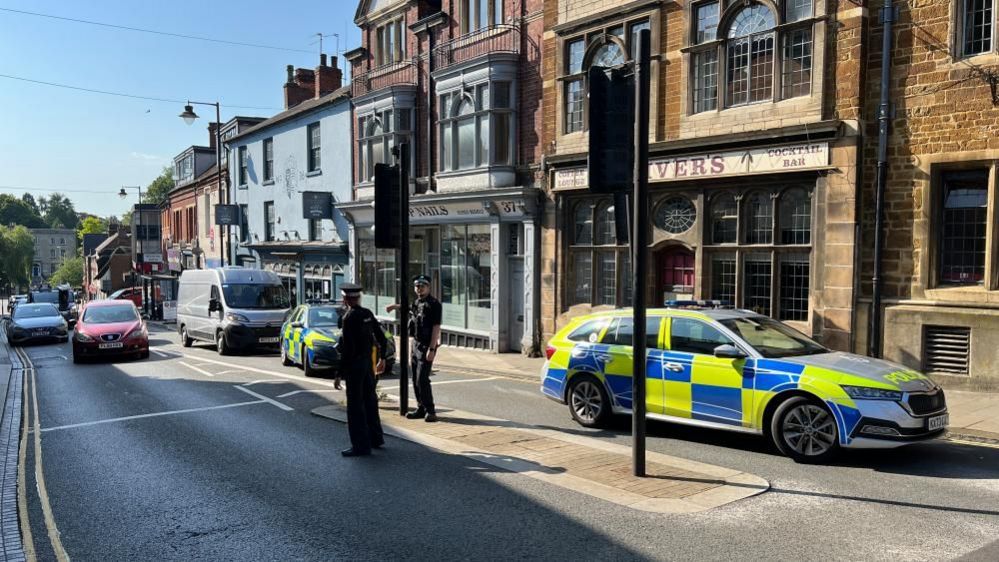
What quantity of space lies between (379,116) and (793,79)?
14209mm

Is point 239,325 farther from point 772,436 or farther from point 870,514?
point 870,514

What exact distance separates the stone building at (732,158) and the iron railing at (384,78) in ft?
21.4

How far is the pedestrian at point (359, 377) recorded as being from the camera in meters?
7.86

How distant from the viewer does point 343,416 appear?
9.98 m

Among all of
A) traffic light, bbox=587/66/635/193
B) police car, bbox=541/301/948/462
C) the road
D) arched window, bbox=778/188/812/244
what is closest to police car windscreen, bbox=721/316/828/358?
police car, bbox=541/301/948/462

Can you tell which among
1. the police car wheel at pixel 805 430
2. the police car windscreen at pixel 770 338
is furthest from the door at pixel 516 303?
the police car wheel at pixel 805 430

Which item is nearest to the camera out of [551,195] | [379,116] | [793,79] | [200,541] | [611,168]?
[200,541]

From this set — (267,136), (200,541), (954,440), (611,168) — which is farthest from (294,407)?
(267,136)

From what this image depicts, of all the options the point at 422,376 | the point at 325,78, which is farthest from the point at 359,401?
the point at 325,78

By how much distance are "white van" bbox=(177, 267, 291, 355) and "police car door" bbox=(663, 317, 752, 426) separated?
46.0ft

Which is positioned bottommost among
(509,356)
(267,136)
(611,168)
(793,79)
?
(509,356)

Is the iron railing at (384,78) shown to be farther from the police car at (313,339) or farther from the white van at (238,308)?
the police car at (313,339)

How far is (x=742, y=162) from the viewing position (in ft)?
45.5

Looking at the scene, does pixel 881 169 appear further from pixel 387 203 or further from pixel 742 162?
pixel 387 203
